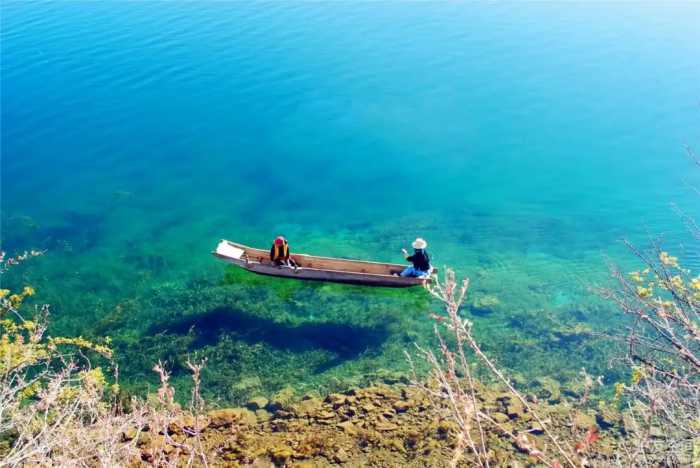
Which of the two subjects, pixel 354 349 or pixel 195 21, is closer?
pixel 354 349

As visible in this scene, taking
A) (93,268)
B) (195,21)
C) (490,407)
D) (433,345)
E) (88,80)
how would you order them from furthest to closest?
(195,21) < (88,80) < (93,268) < (433,345) < (490,407)

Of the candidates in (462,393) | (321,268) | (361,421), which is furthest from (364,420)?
(321,268)

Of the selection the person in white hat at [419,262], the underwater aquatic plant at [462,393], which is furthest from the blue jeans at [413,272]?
the underwater aquatic plant at [462,393]

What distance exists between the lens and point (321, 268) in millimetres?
14250

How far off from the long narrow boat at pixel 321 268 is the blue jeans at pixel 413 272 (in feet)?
0.39

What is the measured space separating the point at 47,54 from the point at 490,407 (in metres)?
26.9

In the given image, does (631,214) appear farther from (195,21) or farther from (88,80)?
(195,21)

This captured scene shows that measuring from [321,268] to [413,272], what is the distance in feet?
8.22

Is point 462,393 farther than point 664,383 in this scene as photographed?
No

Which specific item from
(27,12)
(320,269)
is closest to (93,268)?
(320,269)

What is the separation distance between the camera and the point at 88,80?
2464 cm

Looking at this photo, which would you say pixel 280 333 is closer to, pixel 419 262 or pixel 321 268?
pixel 321 268

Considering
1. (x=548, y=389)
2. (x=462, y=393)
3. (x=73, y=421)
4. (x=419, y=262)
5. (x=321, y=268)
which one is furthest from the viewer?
(x=321, y=268)

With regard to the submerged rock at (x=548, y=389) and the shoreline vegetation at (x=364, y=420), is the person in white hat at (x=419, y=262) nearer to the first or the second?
the shoreline vegetation at (x=364, y=420)
